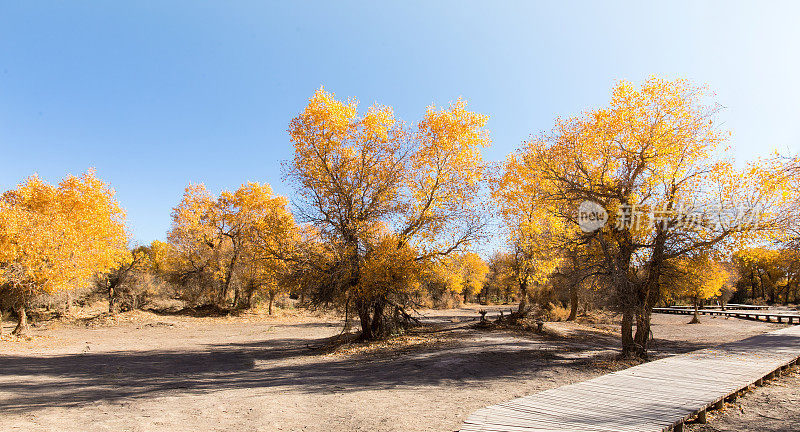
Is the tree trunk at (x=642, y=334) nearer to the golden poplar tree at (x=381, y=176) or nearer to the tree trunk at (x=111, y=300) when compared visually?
the golden poplar tree at (x=381, y=176)

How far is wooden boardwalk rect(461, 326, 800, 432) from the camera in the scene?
605 centimetres

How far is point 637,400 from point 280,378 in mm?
9029

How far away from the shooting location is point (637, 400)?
732 centimetres

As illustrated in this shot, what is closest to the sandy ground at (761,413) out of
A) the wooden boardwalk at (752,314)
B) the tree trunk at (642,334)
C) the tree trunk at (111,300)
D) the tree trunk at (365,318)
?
the tree trunk at (642,334)

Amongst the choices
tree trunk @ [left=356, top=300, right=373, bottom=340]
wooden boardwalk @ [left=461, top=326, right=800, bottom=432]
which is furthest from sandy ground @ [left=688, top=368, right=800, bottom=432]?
tree trunk @ [left=356, top=300, right=373, bottom=340]

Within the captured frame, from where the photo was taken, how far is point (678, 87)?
45.3ft

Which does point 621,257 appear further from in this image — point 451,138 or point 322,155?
point 322,155

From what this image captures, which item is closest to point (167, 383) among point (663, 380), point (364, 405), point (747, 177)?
point (364, 405)

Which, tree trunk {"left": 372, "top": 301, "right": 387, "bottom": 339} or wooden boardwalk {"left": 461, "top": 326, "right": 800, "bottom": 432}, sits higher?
wooden boardwalk {"left": 461, "top": 326, "right": 800, "bottom": 432}

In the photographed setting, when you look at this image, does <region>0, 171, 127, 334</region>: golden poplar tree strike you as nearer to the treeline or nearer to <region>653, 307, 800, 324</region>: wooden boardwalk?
the treeline

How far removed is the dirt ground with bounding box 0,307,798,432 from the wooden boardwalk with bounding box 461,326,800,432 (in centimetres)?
104

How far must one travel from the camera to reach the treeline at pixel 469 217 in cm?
1305

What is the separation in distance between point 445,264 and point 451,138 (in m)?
5.57

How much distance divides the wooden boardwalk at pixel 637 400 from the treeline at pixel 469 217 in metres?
3.05
